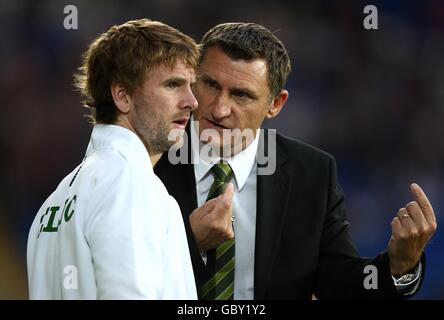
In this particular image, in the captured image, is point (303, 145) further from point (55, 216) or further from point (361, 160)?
point (361, 160)

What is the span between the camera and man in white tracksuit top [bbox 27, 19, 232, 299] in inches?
78.8

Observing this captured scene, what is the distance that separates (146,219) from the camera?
2045 mm

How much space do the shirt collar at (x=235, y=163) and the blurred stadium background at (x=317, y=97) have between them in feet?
6.08

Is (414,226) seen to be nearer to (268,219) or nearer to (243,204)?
(268,219)

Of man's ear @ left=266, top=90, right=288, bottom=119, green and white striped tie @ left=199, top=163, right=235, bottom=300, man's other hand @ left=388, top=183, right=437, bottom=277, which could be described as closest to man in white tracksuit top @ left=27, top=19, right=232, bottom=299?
green and white striped tie @ left=199, top=163, right=235, bottom=300

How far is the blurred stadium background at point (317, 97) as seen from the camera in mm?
4777

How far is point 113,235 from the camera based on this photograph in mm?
1993

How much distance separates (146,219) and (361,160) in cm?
318

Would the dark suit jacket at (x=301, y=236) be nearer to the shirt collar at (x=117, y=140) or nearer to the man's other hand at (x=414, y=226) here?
the man's other hand at (x=414, y=226)

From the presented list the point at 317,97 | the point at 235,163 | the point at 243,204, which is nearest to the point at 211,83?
the point at 235,163

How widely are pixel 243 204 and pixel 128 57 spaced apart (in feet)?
2.75

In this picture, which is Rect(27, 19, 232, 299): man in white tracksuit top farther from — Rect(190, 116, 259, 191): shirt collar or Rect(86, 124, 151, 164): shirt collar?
Rect(190, 116, 259, 191): shirt collar
